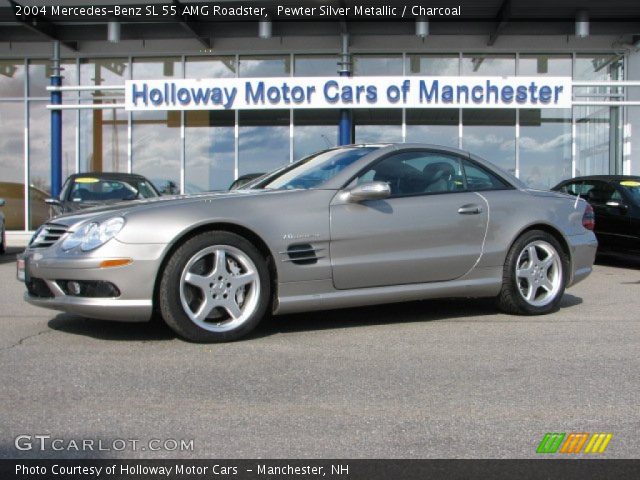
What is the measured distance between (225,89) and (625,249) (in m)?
8.16

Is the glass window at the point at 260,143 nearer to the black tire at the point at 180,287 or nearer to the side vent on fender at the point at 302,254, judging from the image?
the side vent on fender at the point at 302,254

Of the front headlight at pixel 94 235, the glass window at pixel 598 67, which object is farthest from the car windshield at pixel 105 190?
the glass window at pixel 598 67

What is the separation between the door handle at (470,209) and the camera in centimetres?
555

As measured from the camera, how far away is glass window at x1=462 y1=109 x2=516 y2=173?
52.9 ft

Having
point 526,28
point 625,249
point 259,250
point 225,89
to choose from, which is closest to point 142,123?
point 225,89

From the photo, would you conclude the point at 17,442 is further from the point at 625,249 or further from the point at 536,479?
the point at 625,249

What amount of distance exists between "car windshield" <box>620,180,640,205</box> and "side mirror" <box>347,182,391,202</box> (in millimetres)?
6255

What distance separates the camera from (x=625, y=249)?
994 centimetres

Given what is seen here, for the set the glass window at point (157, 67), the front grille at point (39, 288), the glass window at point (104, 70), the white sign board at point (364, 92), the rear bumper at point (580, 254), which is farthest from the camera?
the glass window at point (104, 70)

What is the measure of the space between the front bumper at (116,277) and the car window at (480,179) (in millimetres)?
2659

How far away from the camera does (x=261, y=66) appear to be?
1652 centimetres

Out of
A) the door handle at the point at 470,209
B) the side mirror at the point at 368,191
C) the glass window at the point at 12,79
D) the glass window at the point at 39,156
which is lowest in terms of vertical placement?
the door handle at the point at 470,209

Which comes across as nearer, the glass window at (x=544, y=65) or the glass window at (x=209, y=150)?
the glass window at (x=544, y=65)

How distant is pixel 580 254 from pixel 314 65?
11399 mm
